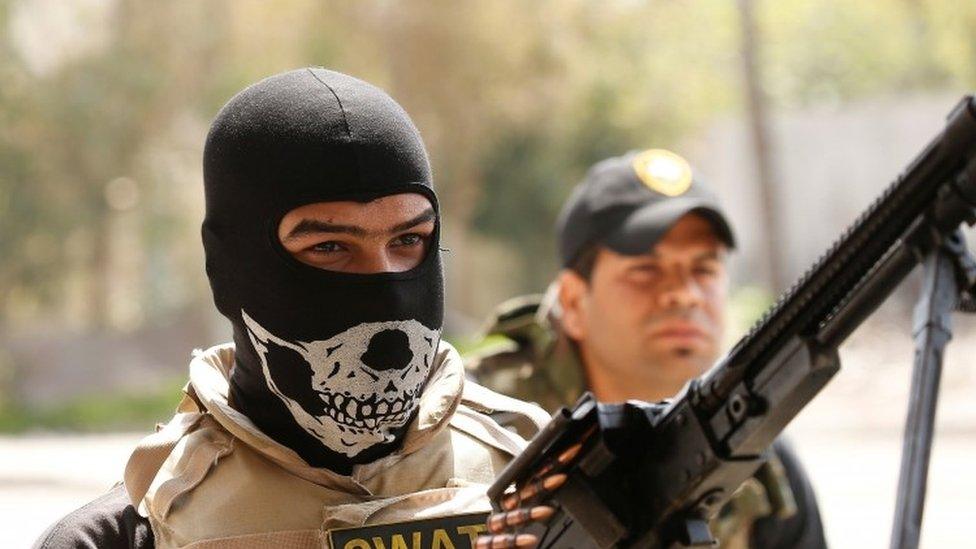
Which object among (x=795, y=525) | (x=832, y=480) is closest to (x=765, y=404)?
(x=795, y=525)

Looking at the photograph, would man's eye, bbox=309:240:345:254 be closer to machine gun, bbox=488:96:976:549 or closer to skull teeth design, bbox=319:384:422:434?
skull teeth design, bbox=319:384:422:434

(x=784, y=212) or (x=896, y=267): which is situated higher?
(x=896, y=267)

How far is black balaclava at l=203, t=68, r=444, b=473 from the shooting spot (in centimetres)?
264

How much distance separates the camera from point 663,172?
17.9 ft

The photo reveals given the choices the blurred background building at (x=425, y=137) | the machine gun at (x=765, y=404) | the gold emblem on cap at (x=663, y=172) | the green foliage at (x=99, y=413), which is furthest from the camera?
the blurred background building at (x=425, y=137)

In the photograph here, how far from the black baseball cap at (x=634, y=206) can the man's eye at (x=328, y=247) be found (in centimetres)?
261

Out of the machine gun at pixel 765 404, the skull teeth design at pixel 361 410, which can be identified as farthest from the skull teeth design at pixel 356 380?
the machine gun at pixel 765 404

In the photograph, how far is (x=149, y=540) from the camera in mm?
2711

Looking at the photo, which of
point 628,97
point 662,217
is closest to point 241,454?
point 662,217

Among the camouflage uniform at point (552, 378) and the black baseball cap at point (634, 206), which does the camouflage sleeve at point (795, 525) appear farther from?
the black baseball cap at point (634, 206)

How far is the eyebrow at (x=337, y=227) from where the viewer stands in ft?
8.61

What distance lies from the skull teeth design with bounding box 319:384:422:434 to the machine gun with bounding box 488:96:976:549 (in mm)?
324

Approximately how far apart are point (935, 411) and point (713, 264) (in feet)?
10.9

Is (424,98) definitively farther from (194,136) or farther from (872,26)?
(872,26)
